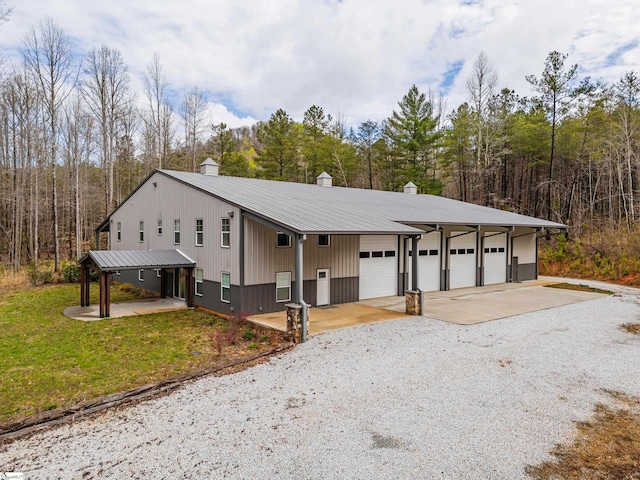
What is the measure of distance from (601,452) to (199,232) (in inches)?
484

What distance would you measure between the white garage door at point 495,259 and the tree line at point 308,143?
9085 millimetres

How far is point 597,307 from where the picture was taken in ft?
45.1

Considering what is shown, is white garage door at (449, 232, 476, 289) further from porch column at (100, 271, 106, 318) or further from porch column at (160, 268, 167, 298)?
porch column at (100, 271, 106, 318)

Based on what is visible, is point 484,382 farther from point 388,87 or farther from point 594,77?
point 388,87

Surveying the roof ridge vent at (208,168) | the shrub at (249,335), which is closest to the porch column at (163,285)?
the roof ridge vent at (208,168)

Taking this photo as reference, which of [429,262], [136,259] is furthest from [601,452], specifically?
[136,259]

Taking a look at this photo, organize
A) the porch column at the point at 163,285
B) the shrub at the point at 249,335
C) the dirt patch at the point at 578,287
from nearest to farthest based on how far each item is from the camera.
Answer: the shrub at the point at 249,335 → the porch column at the point at 163,285 → the dirt patch at the point at 578,287

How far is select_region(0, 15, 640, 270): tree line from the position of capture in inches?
942

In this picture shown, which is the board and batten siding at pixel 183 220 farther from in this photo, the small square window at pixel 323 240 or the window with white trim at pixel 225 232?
the small square window at pixel 323 240

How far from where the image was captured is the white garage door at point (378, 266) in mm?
14969

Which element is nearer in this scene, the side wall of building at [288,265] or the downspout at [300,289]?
the downspout at [300,289]

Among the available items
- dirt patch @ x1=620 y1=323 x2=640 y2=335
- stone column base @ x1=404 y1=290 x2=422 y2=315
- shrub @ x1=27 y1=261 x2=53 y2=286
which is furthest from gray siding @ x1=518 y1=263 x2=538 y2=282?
shrub @ x1=27 y1=261 x2=53 y2=286

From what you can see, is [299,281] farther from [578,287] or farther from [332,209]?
[578,287]

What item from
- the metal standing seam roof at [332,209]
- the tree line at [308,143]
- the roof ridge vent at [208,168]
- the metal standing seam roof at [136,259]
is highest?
the tree line at [308,143]
